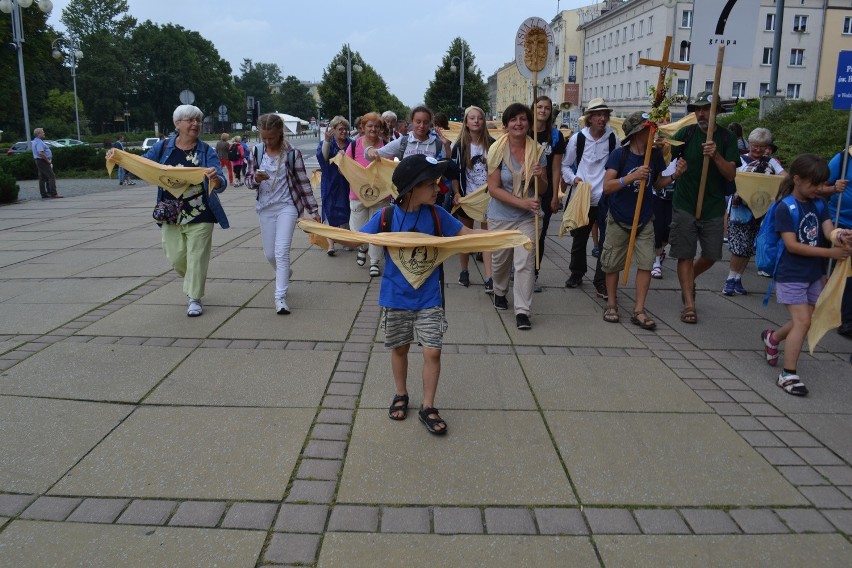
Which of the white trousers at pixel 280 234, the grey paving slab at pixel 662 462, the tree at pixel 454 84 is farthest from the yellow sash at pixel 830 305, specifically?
the tree at pixel 454 84

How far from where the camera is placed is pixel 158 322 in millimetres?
6363

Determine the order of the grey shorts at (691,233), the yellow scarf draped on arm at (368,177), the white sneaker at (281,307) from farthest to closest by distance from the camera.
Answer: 1. the yellow scarf draped on arm at (368,177)
2. the white sneaker at (281,307)
3. the grey shorts at (691,233)

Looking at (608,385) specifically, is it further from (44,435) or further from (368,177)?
(368,177)

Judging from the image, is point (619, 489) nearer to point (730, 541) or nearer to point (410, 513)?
point (730, 541)

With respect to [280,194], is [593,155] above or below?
above

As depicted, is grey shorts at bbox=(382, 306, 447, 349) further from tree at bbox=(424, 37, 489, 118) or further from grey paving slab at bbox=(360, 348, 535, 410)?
tree at bbox=(424, 37, 489, 118)

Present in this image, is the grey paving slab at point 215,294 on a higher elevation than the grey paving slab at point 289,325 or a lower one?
higher

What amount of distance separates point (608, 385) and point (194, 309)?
3906 millimetres

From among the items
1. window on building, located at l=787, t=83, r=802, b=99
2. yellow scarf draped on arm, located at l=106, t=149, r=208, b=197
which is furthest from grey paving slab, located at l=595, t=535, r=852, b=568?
window on building, located at l=787, t=83, r=802, b=99

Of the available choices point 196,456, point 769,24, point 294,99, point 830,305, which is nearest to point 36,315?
point 196,456

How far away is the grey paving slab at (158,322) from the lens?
238 inches

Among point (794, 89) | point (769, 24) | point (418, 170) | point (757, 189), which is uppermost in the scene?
point (769, 24)

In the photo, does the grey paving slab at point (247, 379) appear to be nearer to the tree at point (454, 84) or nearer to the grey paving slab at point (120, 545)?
the grey paving slab at point (120, 545)

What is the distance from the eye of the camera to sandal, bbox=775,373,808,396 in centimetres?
484
